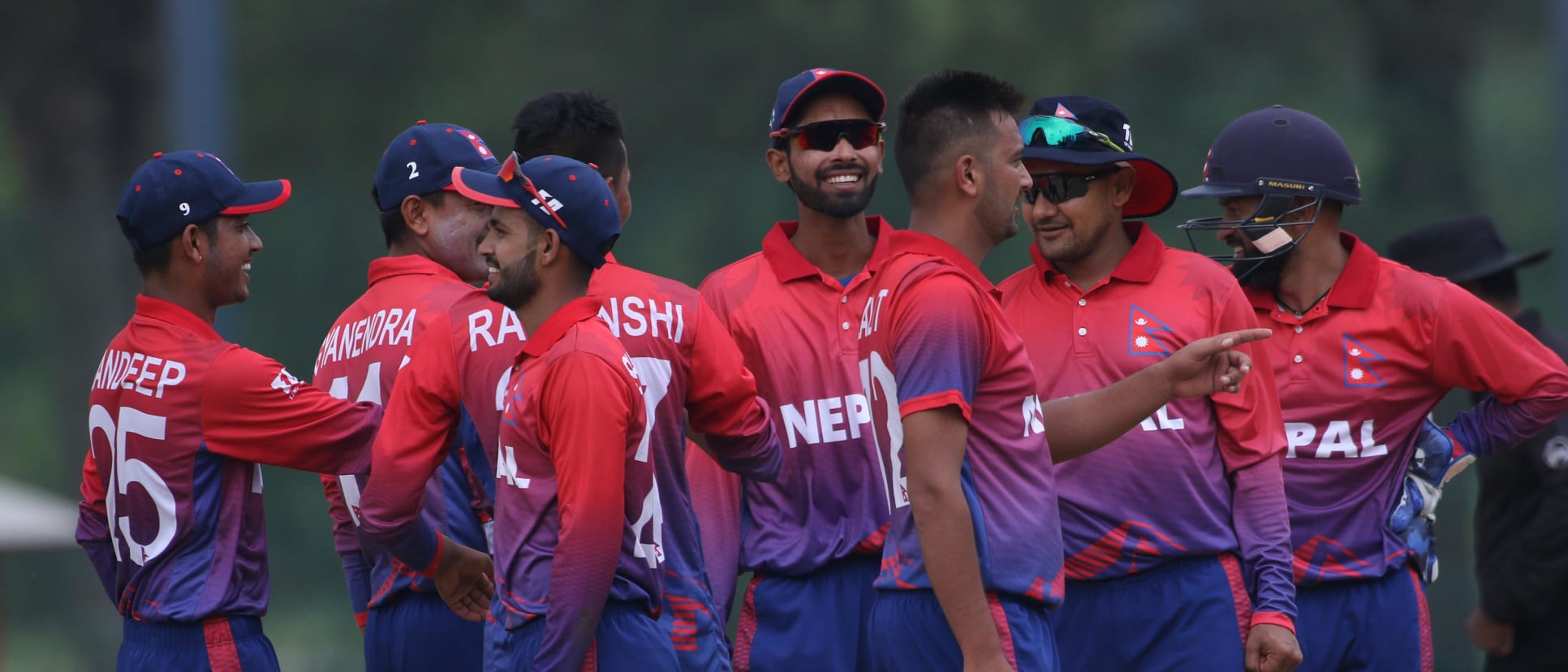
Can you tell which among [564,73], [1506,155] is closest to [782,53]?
[564,73]

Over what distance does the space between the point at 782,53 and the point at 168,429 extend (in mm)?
5769

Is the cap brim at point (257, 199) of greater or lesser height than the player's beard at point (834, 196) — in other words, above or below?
above

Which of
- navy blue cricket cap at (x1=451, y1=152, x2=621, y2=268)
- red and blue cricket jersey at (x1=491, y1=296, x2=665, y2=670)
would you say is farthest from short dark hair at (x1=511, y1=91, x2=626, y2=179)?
red and blue cricket jersey at (x1=491, y1=296, x2=665, y2=670)

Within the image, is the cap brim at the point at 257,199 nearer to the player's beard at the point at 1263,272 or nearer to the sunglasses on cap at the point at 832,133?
the sunglasses on cap at the point at 832,133

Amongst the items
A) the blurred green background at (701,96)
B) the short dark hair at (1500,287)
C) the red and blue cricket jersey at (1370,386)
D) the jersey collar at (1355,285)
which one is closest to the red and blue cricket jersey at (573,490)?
the red and blue cricket jersey at (1370,386)

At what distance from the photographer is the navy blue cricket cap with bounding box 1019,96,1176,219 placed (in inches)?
186

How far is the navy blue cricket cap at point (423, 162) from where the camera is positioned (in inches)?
197

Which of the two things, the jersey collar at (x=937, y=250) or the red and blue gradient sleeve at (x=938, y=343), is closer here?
the red and blue gradient sleeve at (x=938, y=343)

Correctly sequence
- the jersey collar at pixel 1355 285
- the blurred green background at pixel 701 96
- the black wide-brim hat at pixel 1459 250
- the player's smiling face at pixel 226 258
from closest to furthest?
the player's smiling face at pixel 226 258
the jersey collar at pixel 1355 285
the black wide-brim hat at pixel 1459 250
the blurred green background at pixel 701 96

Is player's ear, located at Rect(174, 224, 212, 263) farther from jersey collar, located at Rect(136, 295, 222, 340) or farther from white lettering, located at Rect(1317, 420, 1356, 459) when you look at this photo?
white lettering, located at Rect(1317, 420, 1356, 459)

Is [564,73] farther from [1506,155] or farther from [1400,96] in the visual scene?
[1506,155]

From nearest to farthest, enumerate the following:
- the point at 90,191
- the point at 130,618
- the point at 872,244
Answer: the point at 130,618
the point at 872,244
the point at 90,191

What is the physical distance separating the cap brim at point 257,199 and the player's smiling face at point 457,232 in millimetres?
472

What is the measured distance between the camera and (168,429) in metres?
4.39
